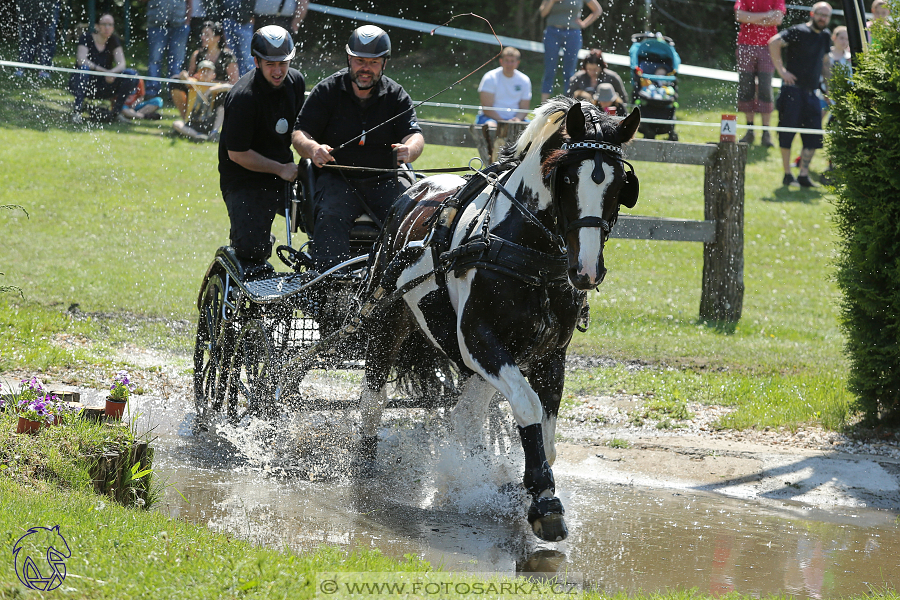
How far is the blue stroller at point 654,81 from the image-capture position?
1377 cm

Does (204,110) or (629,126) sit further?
(204,110)

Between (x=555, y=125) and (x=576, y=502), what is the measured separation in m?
1.96

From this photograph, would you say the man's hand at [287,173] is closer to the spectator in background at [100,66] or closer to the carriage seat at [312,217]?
the carriage seat at [312,217]

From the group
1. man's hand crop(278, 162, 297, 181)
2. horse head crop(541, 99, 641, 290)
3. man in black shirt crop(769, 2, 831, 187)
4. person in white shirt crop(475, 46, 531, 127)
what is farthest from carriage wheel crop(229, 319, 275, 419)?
man in black shirt crop(769, 2, 831, 187)

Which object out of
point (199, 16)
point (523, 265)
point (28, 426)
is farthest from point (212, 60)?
point (523, 265)

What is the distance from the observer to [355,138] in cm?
548

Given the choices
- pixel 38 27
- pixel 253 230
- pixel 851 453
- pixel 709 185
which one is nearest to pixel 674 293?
pixel 709 185

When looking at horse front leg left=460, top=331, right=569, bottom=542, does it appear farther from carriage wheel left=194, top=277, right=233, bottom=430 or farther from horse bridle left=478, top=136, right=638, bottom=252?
carriage wheel left=194, top=277, right=233, bottom=430

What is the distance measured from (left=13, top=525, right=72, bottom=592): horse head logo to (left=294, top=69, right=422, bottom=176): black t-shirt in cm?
287

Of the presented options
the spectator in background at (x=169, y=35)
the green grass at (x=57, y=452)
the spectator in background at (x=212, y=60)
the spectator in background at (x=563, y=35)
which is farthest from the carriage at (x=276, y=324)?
the spectator in background at (x=169, y=35)

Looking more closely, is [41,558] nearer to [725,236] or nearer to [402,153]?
[402,153]

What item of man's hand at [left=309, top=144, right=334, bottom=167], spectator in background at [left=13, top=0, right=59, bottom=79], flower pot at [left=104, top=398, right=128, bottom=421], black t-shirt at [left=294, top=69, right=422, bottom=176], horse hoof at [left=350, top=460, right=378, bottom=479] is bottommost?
horse hoof at [left=350, top=460, right=378, bottom=479]

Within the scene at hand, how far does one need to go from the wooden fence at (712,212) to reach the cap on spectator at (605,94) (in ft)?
9.43

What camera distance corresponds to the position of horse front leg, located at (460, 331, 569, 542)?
157 inches
